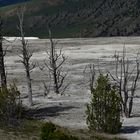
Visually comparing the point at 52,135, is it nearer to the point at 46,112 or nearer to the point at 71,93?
the point at 46,112

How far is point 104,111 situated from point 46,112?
214 inches

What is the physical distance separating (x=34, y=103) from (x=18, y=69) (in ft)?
81.4

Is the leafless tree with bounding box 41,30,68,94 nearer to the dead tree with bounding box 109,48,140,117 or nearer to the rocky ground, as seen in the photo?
the rocky ground

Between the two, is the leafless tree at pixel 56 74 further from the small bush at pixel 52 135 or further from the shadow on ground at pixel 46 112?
the small bush at pixel 52 135

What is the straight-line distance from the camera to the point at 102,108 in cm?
2650

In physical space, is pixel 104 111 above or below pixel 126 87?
below

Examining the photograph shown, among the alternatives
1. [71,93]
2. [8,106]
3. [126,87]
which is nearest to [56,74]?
[71,93]

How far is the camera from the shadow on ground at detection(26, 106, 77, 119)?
30092 millimetres

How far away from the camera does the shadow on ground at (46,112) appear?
3009 centimetres

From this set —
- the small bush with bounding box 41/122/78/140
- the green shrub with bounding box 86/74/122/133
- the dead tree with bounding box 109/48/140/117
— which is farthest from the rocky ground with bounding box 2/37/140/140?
the small bush with bounding box 41/122/78/140

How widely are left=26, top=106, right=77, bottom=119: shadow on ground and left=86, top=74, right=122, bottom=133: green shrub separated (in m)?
3.70

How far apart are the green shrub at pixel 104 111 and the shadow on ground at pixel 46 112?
3702 mm

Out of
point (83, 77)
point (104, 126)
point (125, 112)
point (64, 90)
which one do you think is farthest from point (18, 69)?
point (104, 126)

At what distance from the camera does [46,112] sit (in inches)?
1225
